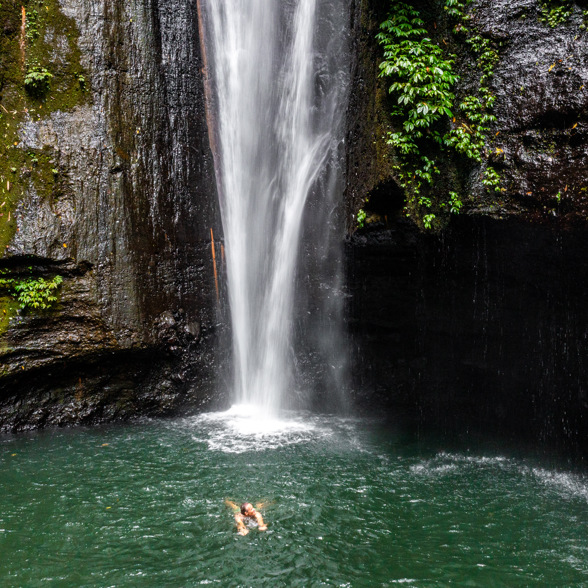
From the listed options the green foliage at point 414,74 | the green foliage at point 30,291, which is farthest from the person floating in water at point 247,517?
the green foliage at point 414,74

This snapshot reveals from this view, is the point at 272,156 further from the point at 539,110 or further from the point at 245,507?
the point at 245,507

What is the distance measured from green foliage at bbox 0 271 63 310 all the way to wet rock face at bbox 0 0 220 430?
0.14 meters

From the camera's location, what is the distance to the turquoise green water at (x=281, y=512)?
183 inches

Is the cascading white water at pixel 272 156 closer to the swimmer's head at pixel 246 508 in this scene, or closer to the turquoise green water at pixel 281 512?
the turquoise green water at pixel 281 512

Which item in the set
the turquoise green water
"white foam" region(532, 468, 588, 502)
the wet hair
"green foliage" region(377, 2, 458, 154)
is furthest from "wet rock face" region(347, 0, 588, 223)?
the wet hair

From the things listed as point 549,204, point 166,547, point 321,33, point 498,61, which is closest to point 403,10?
point 498,61

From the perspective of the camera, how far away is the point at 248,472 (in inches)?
261

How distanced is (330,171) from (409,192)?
2381 millimetres

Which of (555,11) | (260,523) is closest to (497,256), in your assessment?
(555,11)

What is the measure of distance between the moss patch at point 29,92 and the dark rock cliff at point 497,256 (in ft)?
16.6

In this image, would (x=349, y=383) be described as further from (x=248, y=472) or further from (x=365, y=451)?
(x=248, y=472)

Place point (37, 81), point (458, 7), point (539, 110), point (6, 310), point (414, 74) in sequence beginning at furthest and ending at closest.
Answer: point (37, 81) < point (6, 310) < point (458, 7) < point (414, 74) < point (539, 110)

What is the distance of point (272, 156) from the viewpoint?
10.2 m

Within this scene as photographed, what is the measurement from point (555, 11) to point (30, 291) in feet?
29.4
